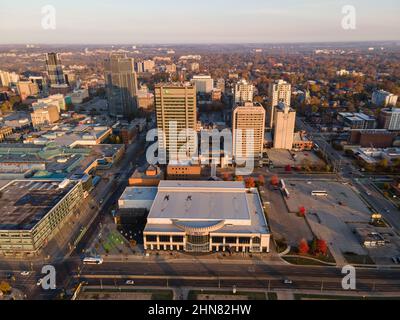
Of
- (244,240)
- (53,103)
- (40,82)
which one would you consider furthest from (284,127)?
(40,82)

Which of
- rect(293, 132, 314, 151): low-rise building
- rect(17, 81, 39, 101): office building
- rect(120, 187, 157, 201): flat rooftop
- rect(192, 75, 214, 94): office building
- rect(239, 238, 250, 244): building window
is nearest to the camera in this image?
rect(239, 238, 250, 244): building window

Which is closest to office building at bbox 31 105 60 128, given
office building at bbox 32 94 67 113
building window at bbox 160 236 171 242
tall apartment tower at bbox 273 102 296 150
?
office building at bbox 32 94 67 113

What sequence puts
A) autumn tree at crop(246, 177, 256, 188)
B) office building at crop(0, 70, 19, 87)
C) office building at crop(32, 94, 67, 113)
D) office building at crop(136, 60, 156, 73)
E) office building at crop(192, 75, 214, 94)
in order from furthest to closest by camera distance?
office building at crop(136, 60, 156, 73) → office building at crop(0, 70, 19, 87) → office building at crop(192, 75, 214, 94) → office building at crop(32, 94, 67, 113) → autumn tree at crop(246, 177, 256, 188)

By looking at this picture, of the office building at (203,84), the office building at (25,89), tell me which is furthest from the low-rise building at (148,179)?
the office building at (25,89)

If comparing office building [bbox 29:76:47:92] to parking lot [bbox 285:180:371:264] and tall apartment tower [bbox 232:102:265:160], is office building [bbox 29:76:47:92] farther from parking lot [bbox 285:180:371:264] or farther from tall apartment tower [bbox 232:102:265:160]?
parking lot [bbox 285:180:371:264]

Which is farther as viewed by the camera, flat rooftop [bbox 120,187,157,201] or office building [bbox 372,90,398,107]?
office building [bbox 372,90,398,107]
